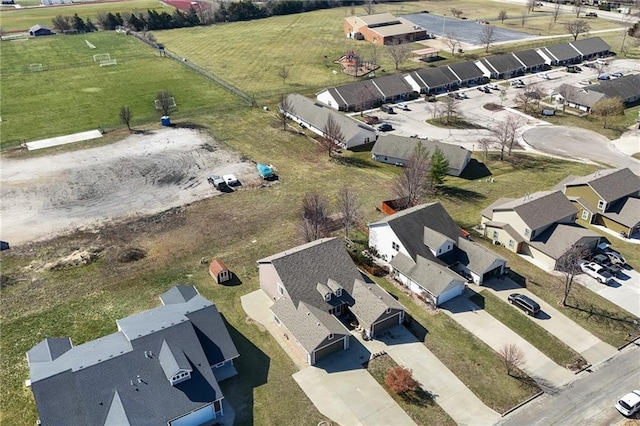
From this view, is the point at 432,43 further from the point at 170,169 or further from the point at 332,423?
the point at 332,423

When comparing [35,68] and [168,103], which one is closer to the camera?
[168,103]

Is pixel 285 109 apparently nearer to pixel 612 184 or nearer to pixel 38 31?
pixel 612 184

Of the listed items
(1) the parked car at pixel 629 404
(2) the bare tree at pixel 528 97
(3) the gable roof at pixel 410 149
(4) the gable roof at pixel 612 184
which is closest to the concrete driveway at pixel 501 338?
(1) the parked car at pixel 629 404

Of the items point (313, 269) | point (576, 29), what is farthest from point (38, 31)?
point (576, 29)

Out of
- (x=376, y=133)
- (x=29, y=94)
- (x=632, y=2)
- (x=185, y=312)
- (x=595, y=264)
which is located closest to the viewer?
(x=185, y=312)

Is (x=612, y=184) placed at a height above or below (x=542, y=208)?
above

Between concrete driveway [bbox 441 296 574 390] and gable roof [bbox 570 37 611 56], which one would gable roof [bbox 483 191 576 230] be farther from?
gable roof [bbox 570 37 611 56]

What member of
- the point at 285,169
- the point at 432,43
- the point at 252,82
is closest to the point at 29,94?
the point at 252,82
